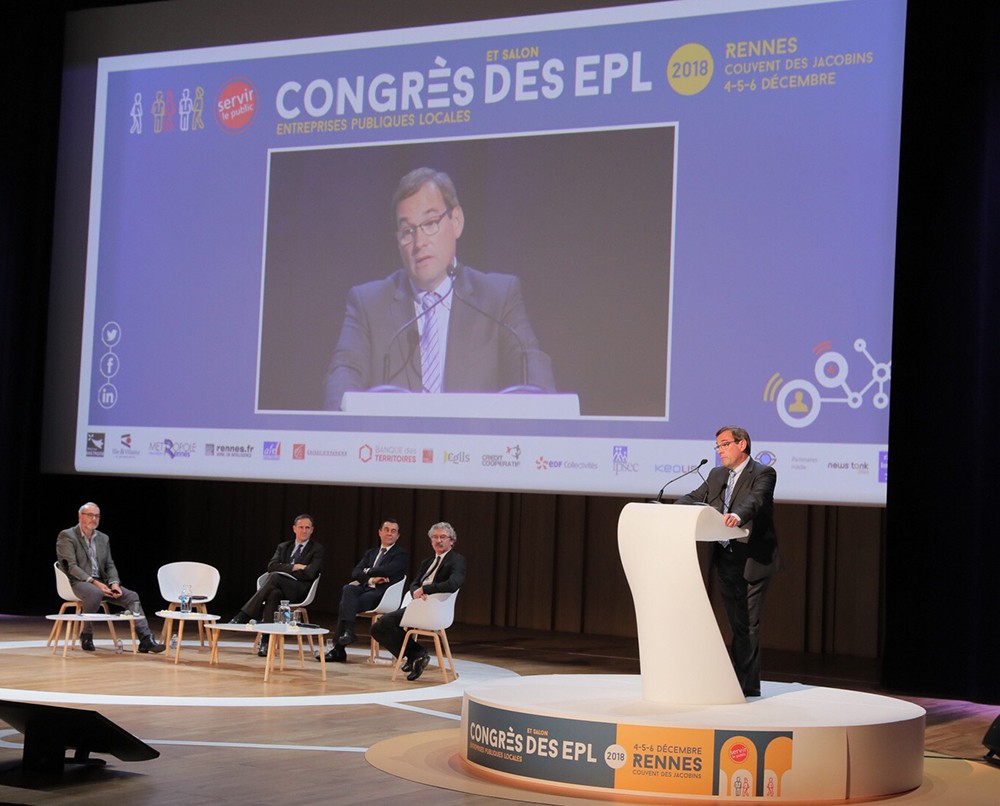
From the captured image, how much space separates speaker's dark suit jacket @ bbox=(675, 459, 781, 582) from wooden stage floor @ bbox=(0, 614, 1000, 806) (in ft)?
4.36

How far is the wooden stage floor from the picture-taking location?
4.77 meters

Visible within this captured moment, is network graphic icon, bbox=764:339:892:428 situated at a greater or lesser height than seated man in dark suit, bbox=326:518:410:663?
greater

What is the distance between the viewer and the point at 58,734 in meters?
4.86

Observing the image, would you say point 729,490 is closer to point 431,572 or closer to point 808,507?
point 431,572

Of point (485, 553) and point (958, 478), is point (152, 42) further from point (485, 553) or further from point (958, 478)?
point (958, 478)

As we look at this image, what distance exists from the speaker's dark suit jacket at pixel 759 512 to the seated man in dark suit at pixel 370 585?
10.4 feet

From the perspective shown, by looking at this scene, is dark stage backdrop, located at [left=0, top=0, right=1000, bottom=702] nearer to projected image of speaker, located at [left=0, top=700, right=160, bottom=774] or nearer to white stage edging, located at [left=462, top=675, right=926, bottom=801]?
white stage edging, located at [left=462, top=675, right=926, bottom=801]

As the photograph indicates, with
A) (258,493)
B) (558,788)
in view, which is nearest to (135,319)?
(258,493)

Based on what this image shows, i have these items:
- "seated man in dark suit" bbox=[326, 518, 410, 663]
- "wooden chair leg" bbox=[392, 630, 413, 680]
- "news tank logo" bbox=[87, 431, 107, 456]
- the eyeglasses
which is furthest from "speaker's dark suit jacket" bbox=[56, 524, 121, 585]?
the eyeglasses

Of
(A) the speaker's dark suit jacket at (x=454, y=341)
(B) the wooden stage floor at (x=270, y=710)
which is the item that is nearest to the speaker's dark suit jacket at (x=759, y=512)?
(B) the wooden stage floor at (x=270, y=710)

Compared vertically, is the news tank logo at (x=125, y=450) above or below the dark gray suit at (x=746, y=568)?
above

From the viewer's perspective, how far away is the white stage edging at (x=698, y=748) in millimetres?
4797

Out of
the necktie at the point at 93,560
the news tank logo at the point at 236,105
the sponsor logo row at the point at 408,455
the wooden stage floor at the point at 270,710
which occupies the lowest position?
the wooden stage floor at the point at 270,710

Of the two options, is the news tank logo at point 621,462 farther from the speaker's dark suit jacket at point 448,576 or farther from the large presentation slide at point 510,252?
the speaker's dark suit jacket at point 448,576
